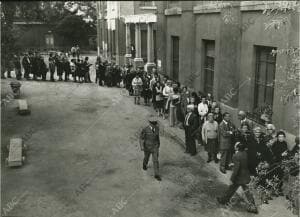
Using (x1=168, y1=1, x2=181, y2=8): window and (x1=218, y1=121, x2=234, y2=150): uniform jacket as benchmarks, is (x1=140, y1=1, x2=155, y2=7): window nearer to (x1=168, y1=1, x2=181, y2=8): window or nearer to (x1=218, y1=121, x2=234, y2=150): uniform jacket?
(x1=168, y1=1, x2=181, y2=8): window

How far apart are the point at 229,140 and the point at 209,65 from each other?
6377mm

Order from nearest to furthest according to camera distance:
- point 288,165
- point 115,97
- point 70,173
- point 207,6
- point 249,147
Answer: point 288,165, point 249,147, point 70,173, point 207,6, point 115,97

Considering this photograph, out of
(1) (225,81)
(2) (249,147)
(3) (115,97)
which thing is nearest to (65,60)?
(3) (115,97)

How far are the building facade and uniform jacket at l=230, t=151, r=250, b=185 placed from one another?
154 centimetres

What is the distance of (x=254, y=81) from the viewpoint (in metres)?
13.0

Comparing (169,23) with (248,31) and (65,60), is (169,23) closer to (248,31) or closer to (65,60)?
(65,60)

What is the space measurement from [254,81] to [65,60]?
14.4m

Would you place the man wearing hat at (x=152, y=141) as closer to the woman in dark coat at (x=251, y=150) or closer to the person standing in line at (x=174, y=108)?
the woman in dark coat at (x=251, y=150)

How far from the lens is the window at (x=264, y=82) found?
12.1 m

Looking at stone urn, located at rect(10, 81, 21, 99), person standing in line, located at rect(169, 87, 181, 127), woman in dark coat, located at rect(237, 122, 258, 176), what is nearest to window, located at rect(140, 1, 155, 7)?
stone urn, located at rect(10, 81, 21, 99)

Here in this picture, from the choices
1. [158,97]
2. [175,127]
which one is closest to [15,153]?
[175,127]

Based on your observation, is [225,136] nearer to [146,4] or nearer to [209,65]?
[209,65]

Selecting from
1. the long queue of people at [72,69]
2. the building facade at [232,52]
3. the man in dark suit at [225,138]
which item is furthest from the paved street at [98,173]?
the long queue of people at [72,69]

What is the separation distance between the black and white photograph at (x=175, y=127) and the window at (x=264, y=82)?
0.12 ft
